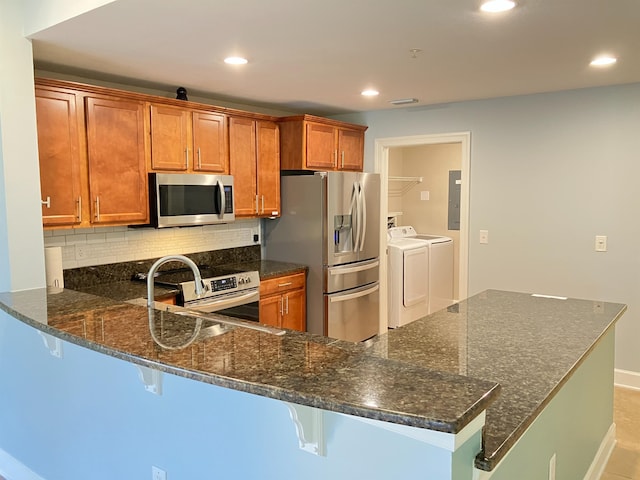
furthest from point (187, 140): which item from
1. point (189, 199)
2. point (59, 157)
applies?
point (59, 157)

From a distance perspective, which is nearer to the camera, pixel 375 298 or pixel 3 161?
pixel 3 161

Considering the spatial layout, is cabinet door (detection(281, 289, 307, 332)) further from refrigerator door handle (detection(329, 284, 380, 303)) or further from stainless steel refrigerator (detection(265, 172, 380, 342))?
refrigerator door handle (detection(329, 284, 380, 303))

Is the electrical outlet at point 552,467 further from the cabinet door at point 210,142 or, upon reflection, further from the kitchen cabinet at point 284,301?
the cabinet door at point 210,142

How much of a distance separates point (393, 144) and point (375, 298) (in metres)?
1.53

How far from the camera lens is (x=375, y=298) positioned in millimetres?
5031

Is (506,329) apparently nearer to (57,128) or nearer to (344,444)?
(344,444)

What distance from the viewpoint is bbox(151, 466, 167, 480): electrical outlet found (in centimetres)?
190

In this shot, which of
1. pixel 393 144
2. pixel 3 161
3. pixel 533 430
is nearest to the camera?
pixel 533 430

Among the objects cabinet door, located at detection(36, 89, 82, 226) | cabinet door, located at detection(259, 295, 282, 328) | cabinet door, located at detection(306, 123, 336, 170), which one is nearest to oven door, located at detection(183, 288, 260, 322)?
cabinet door, located at detection(259, 295, 282, 328)

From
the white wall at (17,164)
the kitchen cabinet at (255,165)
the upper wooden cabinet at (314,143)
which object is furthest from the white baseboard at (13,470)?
the upper wooden cabinet at (314,143)

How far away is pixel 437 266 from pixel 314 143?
240 centimetres

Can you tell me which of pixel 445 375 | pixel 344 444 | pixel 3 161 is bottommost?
pixel 344 444

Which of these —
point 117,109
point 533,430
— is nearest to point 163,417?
point 533,430

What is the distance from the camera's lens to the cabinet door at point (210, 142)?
12.5ft
